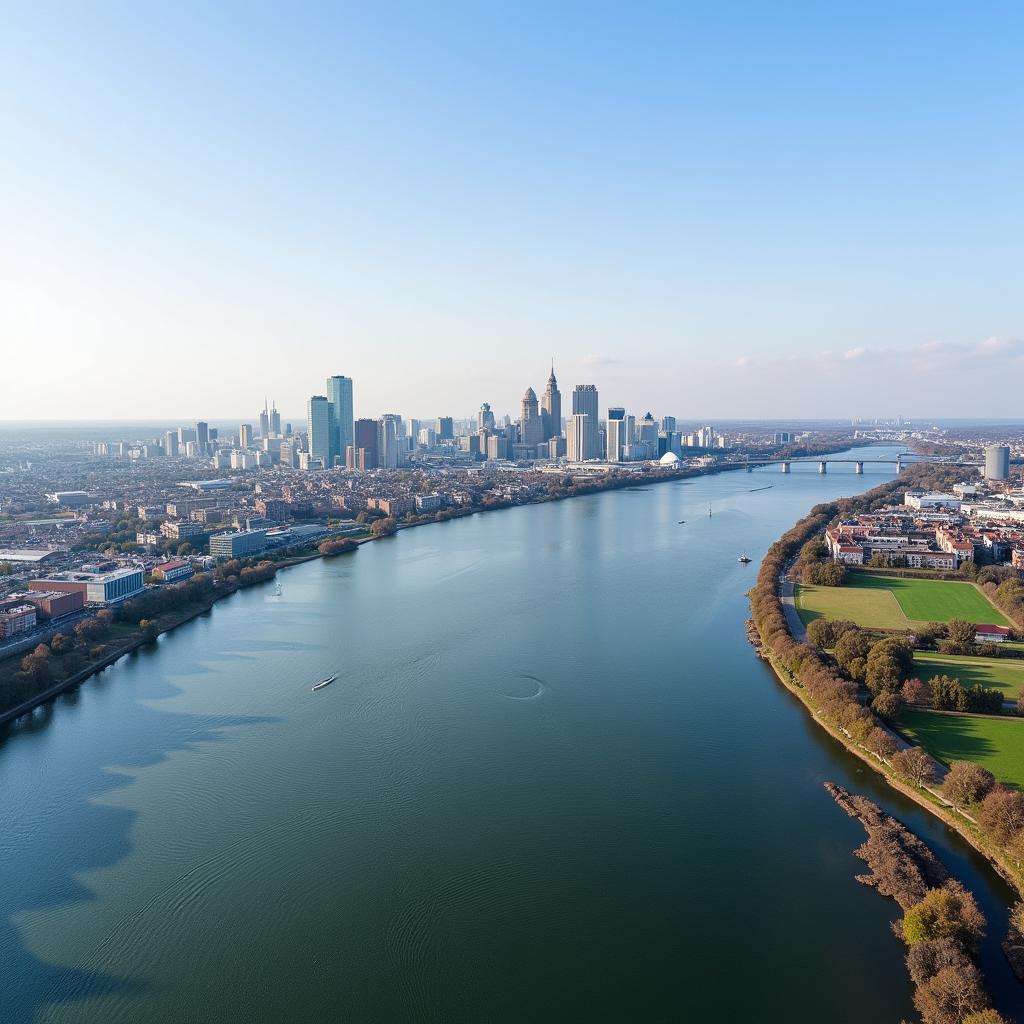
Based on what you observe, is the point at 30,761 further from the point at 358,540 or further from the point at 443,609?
the point at 358,540

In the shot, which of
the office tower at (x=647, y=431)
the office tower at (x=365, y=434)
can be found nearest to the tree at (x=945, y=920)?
the office tower at (x=365, y=434)

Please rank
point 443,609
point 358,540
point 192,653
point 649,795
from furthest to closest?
point 358,540 → point 443,609 → point 192,653 → point 649,795

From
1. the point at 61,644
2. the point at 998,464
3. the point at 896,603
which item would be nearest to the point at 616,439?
the point at 998,464

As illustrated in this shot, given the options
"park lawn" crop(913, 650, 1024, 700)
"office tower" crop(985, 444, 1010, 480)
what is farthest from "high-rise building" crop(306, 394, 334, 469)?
"park lawn" crop(913, 650, 1024, 700)

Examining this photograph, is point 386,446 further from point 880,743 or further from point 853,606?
point 880,743

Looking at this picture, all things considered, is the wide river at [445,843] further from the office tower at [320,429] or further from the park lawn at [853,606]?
the office tower at [320,429]

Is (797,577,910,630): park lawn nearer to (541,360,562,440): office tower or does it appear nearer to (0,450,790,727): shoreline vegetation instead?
(0,450,790,727): shoreline vegetation

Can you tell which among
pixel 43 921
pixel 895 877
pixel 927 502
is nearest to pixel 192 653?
pixel 43 921
